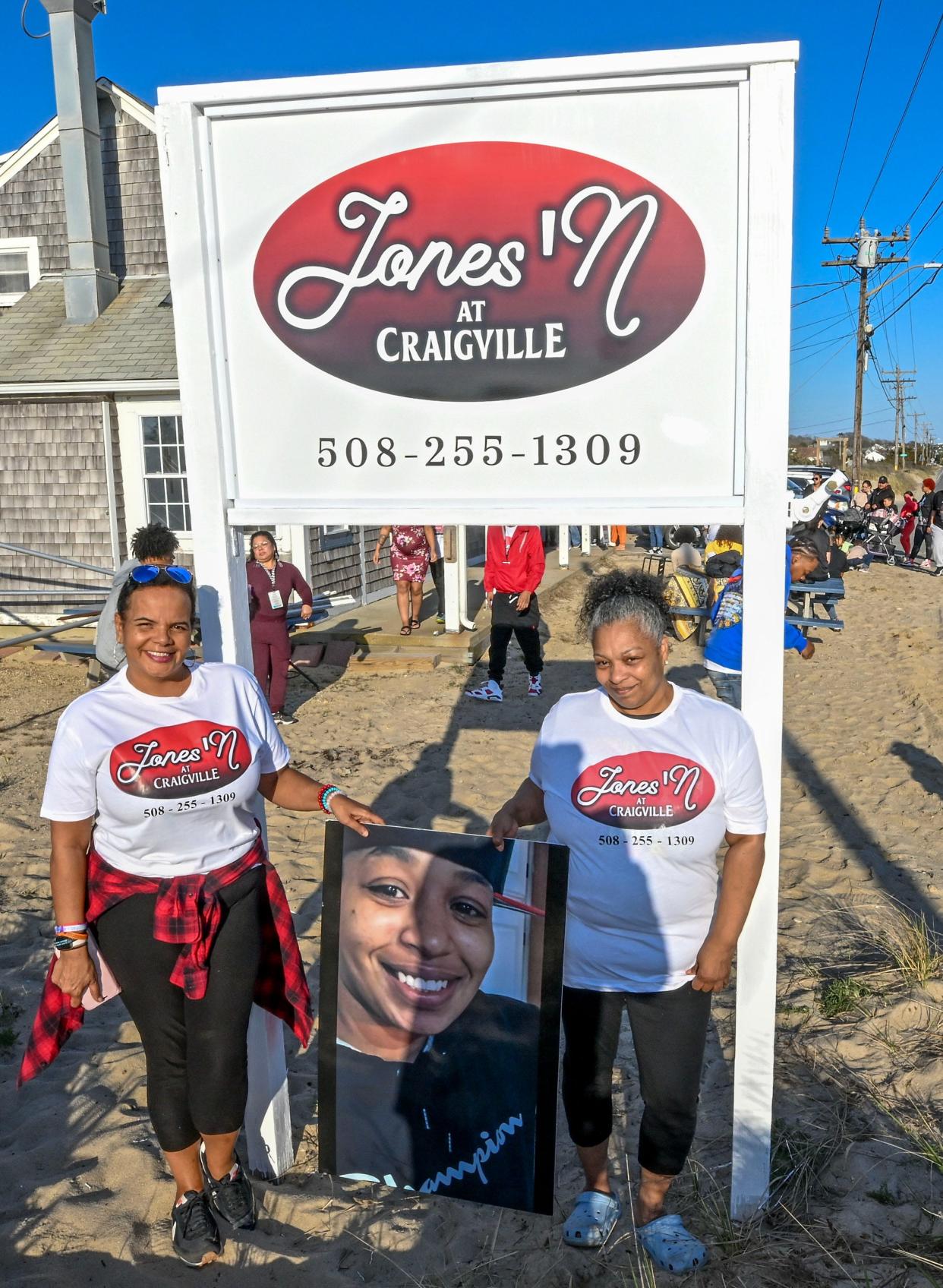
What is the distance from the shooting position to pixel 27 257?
14055 mm

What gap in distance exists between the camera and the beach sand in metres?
2.71

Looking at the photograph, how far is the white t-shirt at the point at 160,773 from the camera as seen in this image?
2531 mm

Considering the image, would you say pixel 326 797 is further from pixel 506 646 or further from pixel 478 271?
pixel 506 646

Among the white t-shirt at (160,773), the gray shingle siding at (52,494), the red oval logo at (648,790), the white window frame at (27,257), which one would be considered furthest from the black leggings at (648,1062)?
the white window frame at (27,257)

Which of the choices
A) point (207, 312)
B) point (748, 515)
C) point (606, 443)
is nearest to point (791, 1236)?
point (748, 515)

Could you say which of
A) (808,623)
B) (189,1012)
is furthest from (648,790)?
(808,623)

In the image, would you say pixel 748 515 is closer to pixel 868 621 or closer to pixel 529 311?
pixel 529 311

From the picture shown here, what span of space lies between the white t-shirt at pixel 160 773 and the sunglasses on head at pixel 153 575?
233mm

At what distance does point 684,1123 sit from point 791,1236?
1.50ft

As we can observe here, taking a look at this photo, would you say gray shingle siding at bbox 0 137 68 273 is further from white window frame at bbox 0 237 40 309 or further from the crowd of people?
the crowd of people

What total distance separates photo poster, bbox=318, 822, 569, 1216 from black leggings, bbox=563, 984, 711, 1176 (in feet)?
0.35

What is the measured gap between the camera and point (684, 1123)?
2686 mm

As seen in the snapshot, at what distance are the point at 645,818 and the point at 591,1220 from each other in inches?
44.8

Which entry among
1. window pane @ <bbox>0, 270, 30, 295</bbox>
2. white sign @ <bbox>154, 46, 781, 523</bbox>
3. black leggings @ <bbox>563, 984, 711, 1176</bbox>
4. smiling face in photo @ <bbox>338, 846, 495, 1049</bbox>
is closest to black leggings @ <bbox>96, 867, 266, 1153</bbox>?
smiling face in photo @ <bbox>338, 846, 495, 1049</bbox>
